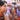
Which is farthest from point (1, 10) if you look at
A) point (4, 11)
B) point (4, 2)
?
point (4, 2)

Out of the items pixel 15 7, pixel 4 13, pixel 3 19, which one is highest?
pixel 15 7

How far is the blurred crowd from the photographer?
723 millimetres

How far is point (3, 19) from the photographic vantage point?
73 cm

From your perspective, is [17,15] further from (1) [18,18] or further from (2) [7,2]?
(2) [7,2]

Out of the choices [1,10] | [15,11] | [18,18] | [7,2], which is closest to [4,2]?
[7,2]

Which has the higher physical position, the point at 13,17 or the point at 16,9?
the point at 16,9

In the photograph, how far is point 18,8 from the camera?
732mm

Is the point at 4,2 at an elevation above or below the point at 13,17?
above

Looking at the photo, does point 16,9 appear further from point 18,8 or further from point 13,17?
point 13,17

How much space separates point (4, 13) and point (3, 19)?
0.36ft

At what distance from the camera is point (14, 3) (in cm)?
74

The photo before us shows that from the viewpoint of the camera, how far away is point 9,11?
73 centimetres

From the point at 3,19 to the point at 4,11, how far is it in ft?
0.48

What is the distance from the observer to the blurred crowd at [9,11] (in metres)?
0.72
